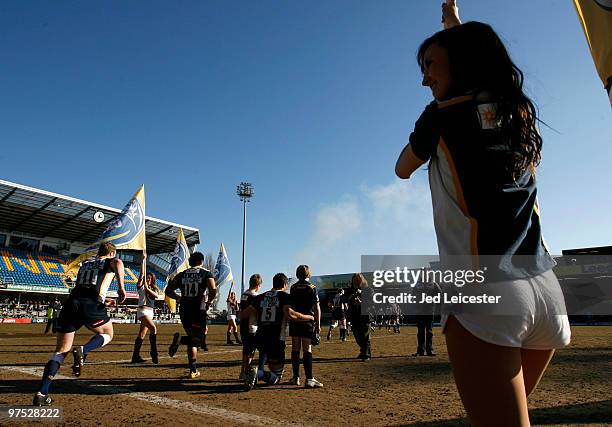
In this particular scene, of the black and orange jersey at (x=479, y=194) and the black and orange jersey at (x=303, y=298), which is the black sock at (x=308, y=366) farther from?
the black and orange jersey at (x=479, y=194)

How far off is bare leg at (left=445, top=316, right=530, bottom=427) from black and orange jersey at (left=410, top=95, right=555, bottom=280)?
22cm

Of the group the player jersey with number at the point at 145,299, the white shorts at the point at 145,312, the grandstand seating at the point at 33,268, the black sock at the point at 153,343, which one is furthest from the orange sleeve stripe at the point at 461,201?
the grandstand seating at the point at 33,268

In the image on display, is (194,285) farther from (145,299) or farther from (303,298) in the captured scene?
(145,299)

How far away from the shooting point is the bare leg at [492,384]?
120cm

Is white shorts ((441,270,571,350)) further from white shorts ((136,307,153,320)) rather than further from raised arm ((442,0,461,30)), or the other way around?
white shorts ((136,307,153,320))

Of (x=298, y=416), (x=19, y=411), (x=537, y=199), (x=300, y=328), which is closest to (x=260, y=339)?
(x=300, y=328)

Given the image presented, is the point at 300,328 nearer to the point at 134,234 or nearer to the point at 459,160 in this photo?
the point at 459,160

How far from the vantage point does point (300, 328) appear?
6.82 m

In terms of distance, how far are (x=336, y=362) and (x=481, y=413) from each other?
8369 millimetres

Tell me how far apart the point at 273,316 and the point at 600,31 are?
19.9 ft

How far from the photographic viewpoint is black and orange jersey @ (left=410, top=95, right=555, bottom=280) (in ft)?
4.34

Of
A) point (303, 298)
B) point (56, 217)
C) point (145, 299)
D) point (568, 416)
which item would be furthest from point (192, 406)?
point (56, 217)

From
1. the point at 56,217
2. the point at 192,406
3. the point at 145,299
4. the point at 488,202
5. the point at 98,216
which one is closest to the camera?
the point at 488,202

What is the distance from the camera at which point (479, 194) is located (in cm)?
134
